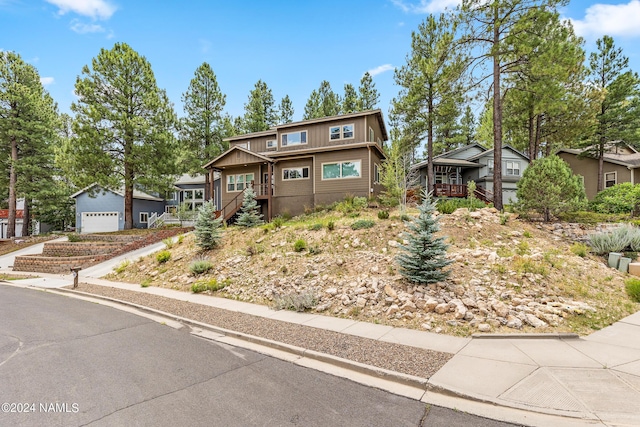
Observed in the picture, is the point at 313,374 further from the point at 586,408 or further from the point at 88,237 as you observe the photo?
the point at 88,237


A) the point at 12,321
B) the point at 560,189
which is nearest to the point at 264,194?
the point at 12,321

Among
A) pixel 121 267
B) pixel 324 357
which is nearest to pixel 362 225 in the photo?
pixel 324 357

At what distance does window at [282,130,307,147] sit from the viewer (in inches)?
875

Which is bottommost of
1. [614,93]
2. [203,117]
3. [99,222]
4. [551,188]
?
[99,222]

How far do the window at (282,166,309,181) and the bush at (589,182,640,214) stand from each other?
58.6ft

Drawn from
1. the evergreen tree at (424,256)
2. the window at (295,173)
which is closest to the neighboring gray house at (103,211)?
the window at (295,173)

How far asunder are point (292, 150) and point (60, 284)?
15.5 meters

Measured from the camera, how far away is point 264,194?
2228cm

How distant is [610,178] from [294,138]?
90.6 ft

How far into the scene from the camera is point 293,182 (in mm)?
22125

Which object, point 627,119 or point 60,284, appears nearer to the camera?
point 60,284

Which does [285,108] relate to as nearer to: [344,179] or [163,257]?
[344,179]

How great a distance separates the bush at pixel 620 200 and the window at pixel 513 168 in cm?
1340

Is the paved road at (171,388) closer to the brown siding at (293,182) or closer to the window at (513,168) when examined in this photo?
the brown siding at (293,182)
